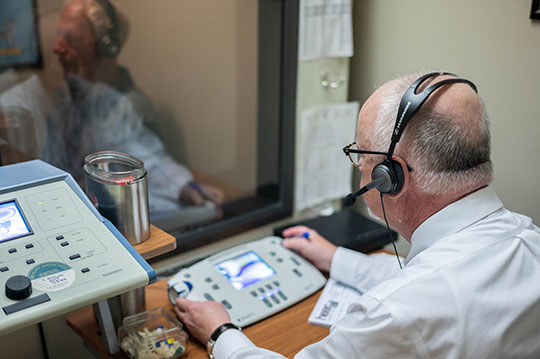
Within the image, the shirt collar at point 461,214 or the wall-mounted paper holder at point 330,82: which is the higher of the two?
the wall-mounted paper holder at point 330,82

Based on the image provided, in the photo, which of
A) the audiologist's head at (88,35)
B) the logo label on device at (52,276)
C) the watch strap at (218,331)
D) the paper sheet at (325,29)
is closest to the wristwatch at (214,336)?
the watch strap at (218,331)

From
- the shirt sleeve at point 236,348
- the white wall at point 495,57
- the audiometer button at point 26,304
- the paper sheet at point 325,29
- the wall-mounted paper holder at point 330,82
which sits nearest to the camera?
the audiometer button at point 26,304

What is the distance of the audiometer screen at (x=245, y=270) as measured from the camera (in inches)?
53.3

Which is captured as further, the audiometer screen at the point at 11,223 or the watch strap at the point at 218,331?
the watch strap at the point at 218,331

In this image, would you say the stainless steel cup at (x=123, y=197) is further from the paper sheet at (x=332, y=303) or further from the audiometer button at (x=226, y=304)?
the paper sheet at (x=332, y=303)

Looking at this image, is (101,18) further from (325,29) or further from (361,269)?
(361,269)

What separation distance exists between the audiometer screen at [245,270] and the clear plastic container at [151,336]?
202 millimetres

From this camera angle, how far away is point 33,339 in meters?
1.29

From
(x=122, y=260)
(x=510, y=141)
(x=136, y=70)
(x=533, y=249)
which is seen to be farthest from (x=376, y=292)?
(x=136, y=70)

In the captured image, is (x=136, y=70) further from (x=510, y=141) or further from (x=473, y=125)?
(x=473, y=125)

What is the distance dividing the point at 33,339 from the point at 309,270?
2.32 ft

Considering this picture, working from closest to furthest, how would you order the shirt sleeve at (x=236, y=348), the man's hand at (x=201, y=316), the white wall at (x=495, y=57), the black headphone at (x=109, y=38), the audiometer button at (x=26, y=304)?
the audiometer button at (x=26, y=304) → the shirt sleeve at (x=236, y=348) → the man's hand at (x=201, y=316) → the white wall at (x=495, y=57) → the black headphone at (x=109, y=38)

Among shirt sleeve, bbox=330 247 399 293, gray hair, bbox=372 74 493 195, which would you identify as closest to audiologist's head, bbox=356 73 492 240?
gray hair, bbox=372 74 493 195

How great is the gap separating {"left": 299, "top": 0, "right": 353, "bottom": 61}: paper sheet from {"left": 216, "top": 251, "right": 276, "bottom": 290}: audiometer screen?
63 centimetres
